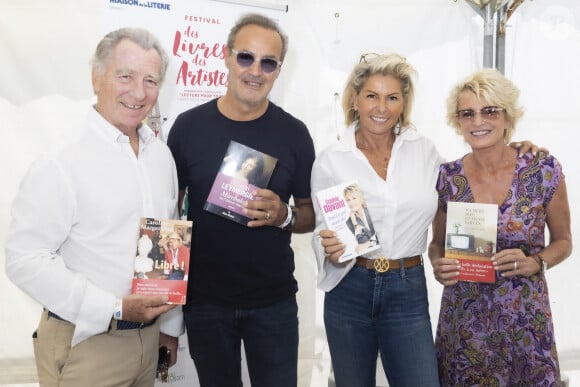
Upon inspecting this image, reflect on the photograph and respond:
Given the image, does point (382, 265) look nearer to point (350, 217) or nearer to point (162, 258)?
point (350, 217)

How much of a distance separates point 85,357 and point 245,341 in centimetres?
81

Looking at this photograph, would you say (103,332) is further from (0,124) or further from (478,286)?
(0,124)

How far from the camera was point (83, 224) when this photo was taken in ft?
6.23

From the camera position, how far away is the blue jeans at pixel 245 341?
2443 millimetres

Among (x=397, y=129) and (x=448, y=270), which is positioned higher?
(x=397, y=129)

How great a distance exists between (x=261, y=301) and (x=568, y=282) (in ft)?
8.28

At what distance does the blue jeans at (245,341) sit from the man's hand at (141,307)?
1.54 feet

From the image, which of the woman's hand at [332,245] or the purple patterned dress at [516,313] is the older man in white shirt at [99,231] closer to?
the woman's hand at [332,245]

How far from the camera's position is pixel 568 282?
394 centimetres

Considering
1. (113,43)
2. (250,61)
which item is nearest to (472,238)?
(250,61)

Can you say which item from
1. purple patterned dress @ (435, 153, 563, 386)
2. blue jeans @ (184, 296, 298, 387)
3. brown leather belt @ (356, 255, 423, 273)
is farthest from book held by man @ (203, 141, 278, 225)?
purple patterned dress @ (435, 153, 563, 386)

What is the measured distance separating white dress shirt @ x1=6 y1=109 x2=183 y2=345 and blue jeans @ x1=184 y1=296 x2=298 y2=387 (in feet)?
1.83

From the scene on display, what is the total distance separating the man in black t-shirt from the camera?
2.44 meters

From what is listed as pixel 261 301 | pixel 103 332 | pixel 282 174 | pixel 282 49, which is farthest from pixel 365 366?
pixel 282 49
